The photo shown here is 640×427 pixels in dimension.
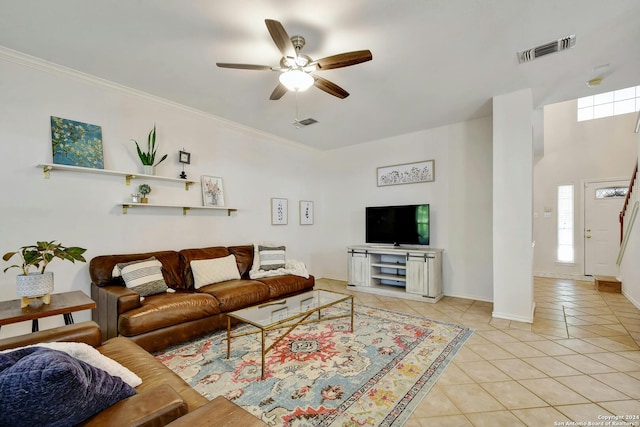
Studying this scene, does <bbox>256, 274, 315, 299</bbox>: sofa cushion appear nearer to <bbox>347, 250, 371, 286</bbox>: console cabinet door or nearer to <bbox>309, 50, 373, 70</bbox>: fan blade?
<bbox>347, 250, 371, 286</bbox>: console cabinet door

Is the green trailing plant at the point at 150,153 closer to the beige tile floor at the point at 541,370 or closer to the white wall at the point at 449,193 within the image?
the white wall at the point at 449,193

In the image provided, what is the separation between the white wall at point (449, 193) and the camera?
418 cm

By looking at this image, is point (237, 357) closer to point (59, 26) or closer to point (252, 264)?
point (252, 264)

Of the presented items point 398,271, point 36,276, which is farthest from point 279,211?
point 36,276

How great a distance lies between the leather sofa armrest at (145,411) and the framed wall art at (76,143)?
109 inches

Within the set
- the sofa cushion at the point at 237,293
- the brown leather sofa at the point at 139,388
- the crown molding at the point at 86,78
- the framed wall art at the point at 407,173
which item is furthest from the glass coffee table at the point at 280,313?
the crown molding at the point at 86,78

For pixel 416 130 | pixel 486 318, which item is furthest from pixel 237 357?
pixel 416 130

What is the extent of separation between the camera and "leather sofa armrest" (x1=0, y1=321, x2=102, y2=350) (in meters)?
1.50

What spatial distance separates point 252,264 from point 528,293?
11.4ft

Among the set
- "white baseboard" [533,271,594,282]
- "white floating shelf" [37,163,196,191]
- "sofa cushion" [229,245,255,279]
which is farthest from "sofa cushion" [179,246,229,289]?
"white baseboard" [533,271,594,282]

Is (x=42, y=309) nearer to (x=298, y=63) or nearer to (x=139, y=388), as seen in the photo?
(x=139, y=388)

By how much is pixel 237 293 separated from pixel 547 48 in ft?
12.4

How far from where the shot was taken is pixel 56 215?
108 inches

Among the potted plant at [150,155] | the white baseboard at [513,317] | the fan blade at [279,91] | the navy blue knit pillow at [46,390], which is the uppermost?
the fan blade at [279,91]
